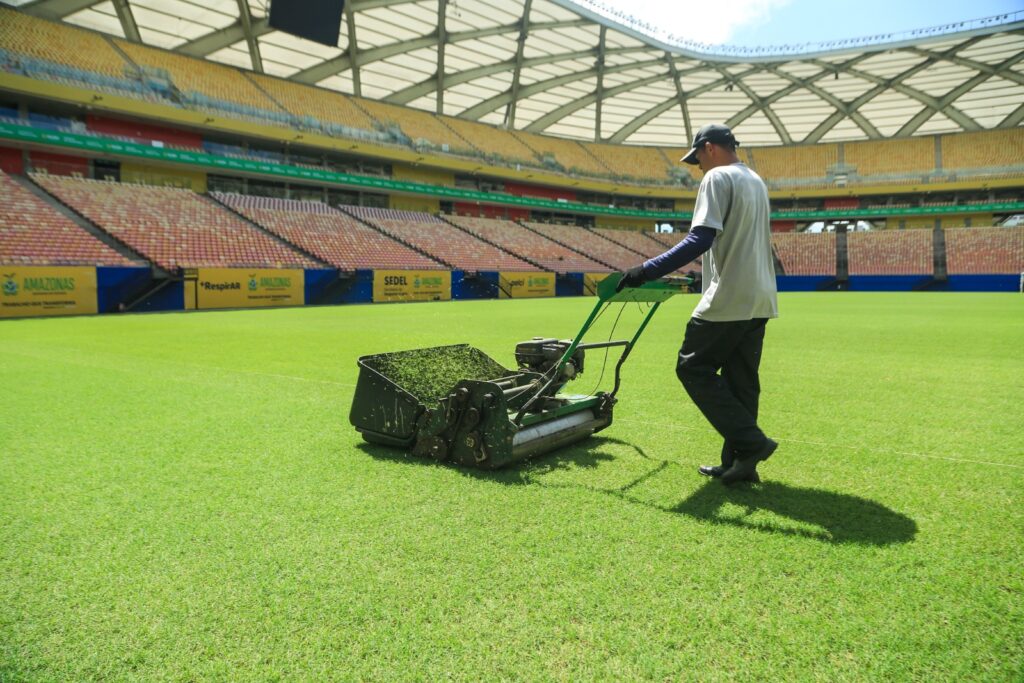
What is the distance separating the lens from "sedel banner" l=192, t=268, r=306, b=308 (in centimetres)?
2052

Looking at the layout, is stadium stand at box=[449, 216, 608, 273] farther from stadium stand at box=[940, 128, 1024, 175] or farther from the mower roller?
stadium stand at box=[940, 128, 1024, 175]

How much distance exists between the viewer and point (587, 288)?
123ft

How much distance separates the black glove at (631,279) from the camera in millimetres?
2939

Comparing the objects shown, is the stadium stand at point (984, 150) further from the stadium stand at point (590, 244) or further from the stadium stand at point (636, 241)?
the stadium stand at point (590, 244)

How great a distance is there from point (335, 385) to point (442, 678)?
16.0 feet

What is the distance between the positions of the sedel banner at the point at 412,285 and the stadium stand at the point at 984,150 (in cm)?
4516

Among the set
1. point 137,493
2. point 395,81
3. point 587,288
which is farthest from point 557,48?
point 137,493

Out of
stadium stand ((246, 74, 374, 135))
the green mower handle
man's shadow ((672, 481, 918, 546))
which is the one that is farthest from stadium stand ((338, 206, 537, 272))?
man's shadow ((672, 481, 918, 546))

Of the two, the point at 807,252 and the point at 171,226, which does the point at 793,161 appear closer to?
the point at 807,252

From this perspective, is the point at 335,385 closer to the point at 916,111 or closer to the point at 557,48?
the point at 557,48

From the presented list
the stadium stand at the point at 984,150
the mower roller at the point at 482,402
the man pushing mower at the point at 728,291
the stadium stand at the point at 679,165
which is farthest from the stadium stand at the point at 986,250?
the man pushing mower at the point at 728,291

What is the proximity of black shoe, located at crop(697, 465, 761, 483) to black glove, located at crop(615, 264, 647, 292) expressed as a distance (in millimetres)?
1143

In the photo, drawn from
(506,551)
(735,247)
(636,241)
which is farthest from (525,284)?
(506,551)

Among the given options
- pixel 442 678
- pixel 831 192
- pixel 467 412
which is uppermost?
pixel 831 192
